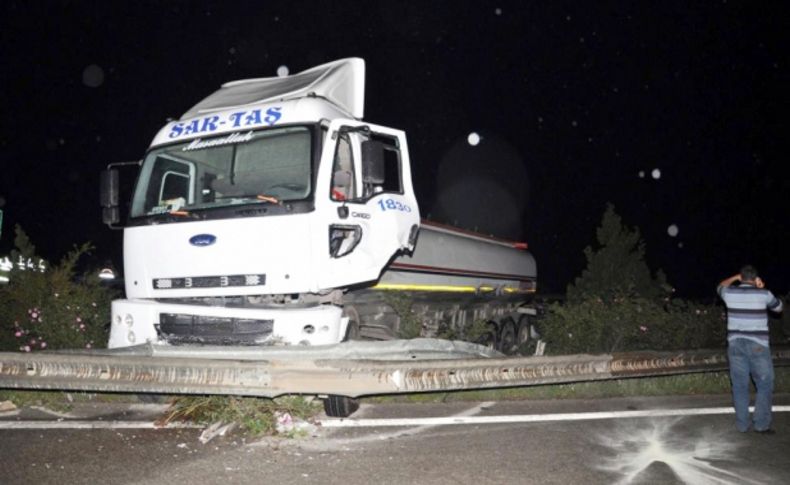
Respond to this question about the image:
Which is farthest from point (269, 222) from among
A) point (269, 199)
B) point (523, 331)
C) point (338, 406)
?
point (523, 331)

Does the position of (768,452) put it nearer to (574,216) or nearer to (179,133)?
(179,133)

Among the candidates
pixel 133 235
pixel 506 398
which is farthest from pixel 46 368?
pixel 506 398

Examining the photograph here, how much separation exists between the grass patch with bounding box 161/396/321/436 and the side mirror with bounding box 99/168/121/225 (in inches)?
99.4

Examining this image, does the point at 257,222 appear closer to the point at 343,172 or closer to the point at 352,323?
the point at 343,172

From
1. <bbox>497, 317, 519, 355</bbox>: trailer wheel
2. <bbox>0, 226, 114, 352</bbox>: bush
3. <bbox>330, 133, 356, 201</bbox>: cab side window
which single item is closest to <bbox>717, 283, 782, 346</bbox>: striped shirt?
<bbox>330, 133, 356, 201</bbox>: cab side window

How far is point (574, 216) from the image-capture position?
212 feet

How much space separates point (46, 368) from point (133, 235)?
203 cm

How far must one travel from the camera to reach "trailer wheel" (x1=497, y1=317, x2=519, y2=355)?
41.6ft

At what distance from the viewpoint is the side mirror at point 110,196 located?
7.63m

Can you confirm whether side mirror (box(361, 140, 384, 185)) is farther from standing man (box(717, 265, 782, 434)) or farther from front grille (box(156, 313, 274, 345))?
standing man (box(717, 265, 782, 434))

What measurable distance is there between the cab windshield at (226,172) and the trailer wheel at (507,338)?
23.0ft

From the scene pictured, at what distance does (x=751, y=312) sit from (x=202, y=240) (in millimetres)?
5570

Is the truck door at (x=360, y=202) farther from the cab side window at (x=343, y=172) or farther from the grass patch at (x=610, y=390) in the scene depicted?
the grass patch at (x=610, y=390)

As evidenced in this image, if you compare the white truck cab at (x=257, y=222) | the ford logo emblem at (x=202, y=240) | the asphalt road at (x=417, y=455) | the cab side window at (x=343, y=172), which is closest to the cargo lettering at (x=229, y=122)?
the white truck cab at (x=257, y=222)
